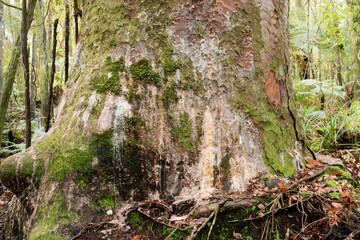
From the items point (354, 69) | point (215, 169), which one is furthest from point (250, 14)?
point (354, 69)

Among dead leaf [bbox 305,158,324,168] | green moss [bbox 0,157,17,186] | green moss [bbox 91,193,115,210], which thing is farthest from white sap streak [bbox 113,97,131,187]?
dead leaf [bbox 305,158,324,168]

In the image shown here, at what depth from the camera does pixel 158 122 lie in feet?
7.70

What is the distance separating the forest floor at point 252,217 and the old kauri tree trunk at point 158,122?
10 cm

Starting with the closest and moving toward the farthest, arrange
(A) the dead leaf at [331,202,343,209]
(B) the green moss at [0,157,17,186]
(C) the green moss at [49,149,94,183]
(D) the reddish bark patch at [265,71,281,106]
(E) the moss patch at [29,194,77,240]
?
(A) the dead leaf at [331,202,343,209] → (E) the moss patch at [29,194,77,240] → (C) the green moss at [49,149,94,183] → (B) the green moss at [0,157,17,186] → (D) the reddish bark patch at [265,71,281,106]

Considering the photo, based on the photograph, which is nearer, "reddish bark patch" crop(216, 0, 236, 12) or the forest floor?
the forest floor

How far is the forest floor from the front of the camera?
2014mm

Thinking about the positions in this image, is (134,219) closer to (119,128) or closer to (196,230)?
(196,230)

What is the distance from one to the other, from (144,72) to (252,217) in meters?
1.18

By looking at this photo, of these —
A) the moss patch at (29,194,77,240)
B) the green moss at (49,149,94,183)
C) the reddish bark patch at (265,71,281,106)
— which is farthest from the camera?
the reddish bark patch at (265,71,281,106)

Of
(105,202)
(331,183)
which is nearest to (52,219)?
(105,202)

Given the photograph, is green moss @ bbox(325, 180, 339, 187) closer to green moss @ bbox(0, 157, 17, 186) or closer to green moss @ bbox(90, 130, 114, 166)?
green moss @ bbox(90, 130, 114, 166)

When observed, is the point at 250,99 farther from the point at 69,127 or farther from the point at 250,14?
the point at 69,127

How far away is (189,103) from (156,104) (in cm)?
23

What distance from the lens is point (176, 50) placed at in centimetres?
243
